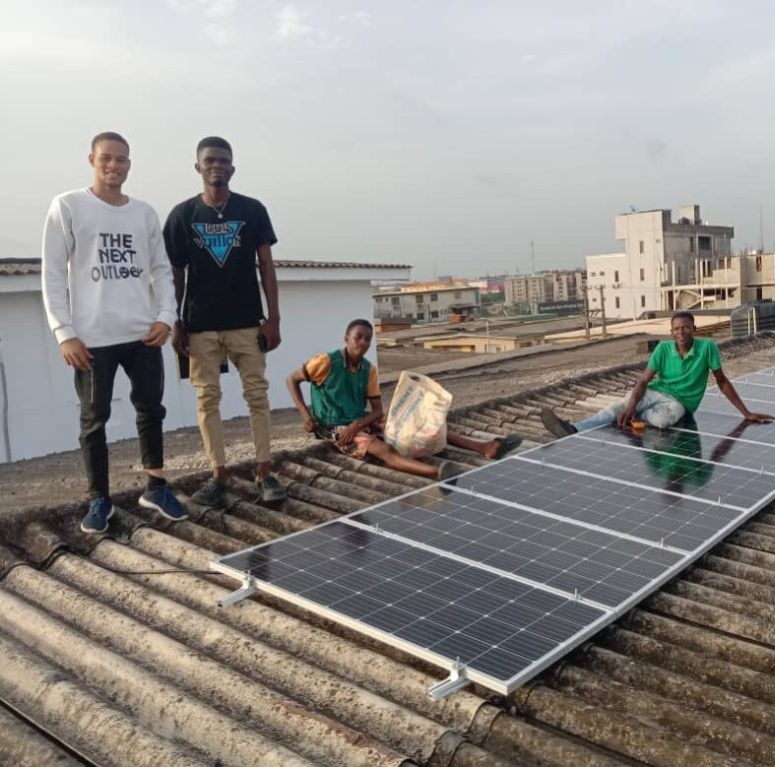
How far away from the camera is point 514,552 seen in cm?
446

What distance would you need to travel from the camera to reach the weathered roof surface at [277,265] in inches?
592

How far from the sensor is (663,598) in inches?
166

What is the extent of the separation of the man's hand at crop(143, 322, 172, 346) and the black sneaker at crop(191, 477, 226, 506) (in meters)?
1.18

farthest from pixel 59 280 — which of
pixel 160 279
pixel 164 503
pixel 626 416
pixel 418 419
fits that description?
pixel 626 416

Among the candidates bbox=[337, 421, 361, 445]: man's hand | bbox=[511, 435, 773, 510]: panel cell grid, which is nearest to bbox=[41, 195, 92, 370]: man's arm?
bbox=[337, 421, 361, 445]: man's hand

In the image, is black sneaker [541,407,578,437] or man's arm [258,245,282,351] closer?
man's arm [258,245,282,351]

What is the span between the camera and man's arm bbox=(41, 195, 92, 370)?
4777 millimetres

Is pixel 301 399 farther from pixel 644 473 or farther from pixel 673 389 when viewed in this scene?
pixel 673 389

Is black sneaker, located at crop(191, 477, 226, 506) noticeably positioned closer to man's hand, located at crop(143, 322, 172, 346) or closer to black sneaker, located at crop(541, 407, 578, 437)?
man's hand, located at crop(143, 322, 172, 346)

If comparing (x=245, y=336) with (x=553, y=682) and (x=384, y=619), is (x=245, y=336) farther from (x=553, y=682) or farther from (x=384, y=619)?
(x=553, y=682)

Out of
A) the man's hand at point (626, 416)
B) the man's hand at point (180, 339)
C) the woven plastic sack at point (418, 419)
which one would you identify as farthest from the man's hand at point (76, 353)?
the man's hand at point (626, 416)

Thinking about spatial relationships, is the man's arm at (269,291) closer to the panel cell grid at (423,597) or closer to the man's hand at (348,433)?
the man's hand at (348,433)

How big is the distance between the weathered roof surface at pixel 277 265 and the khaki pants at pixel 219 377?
1090 centimetres

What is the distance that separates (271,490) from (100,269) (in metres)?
1.91
